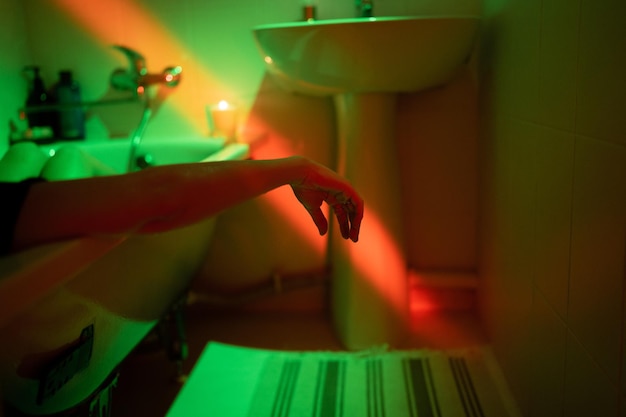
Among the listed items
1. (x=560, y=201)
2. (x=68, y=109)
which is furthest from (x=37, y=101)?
(x=560, y=201)

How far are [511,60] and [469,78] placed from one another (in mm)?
387

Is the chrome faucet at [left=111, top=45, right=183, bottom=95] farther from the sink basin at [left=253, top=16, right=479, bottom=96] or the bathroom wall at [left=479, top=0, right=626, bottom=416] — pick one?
the bathroom wall at [left=479, top=0, right=626, bottom=416]

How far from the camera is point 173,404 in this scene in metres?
1.45

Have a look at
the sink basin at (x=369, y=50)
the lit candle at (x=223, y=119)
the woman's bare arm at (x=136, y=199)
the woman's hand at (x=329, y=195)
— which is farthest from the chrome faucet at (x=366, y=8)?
the woman's bare arm at (x=136, y=199)

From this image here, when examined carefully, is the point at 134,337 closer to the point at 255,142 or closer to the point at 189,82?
the point at 255,142

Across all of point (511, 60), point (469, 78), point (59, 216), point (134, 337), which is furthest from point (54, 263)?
point (469, 78)

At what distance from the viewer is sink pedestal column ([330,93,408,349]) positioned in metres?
1.68

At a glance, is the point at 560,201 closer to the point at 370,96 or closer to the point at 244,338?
the point at 370,96

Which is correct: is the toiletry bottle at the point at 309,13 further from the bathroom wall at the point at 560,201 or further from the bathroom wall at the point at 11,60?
the bathroom wall at the point at 11,60

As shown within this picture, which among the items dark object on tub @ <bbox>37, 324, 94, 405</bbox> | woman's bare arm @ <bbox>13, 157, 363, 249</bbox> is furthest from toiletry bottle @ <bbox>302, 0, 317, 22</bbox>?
dark object on tub @ <bbox>37, 324, 94, 405</bbox>

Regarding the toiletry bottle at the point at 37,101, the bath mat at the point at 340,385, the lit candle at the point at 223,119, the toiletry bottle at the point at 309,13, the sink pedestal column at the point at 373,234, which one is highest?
the toiletry bottle at the point at 309,13

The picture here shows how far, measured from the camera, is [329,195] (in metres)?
1.05

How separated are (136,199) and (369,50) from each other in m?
0.92

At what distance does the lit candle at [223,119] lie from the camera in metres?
1.89
